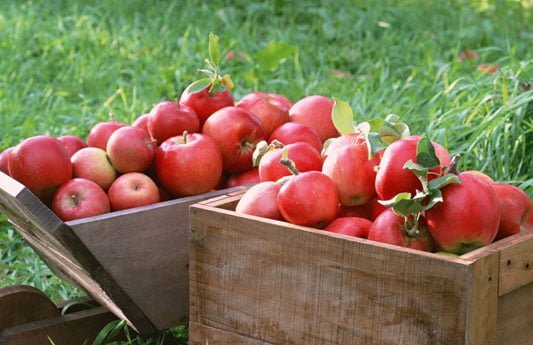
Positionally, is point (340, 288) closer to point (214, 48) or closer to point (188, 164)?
point (188, 164)

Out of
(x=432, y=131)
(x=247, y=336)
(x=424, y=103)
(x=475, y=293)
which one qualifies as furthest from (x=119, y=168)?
(x=424, y=103)

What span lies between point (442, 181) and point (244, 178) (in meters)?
0.86

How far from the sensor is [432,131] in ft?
11.6

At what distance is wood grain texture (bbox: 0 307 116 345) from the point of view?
2357 mm

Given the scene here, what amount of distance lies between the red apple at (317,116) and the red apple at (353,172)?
0.68m

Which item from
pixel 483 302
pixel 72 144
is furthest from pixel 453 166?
pixel 72 144

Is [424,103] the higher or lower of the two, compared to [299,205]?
lower

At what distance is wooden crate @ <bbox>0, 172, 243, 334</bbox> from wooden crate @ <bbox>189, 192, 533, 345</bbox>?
0.84ft

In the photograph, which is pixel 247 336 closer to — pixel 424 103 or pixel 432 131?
pixel 432 131

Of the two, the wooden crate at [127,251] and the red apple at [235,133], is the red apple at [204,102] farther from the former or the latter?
the wooden crate at [127,251]

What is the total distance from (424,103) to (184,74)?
1367 millimetres

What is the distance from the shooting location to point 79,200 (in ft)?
7.32

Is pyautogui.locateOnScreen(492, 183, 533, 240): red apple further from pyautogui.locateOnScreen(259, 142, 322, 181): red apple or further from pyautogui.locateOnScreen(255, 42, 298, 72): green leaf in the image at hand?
pyautogui.locateOnScreen(255, 42, 298, 72): green leaf

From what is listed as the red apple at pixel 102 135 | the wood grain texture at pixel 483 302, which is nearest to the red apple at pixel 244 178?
the red apple at pixel 102 135
